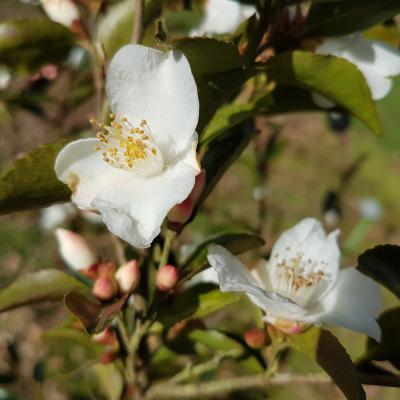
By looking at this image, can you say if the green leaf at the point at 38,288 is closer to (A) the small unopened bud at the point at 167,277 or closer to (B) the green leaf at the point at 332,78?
(A) the small unopened bud at the point at 167,277

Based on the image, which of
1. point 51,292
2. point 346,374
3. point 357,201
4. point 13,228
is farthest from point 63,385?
point 357,201

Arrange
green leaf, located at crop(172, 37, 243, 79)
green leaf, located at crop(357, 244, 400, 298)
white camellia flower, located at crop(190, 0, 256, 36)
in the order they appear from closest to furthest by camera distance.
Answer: green leaf, located at crop(172, 37, 243, 79) < green leaf, located at crop(357, 244, 400, 298) < white camellia flower, located at crop(190, 0, 256, 36)

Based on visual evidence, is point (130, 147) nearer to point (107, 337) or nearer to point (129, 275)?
point (129, 275)

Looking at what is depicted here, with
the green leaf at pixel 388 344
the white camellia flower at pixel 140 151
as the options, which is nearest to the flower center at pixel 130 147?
the white camellia flower at pixel 140 151

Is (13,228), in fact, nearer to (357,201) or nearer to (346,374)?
(357,201)

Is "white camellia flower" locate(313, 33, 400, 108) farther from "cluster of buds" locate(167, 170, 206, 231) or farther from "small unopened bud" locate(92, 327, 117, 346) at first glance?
"small unopened bud" locate(92, 327, 117, 346)

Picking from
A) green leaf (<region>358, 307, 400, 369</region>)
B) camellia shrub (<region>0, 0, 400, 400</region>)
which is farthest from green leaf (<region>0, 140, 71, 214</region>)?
green leaf (<region>358, 307, 400, 369</region>)

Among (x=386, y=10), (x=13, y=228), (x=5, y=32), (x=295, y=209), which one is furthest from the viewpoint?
(x=295, y=209)

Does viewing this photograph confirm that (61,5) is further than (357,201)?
No
